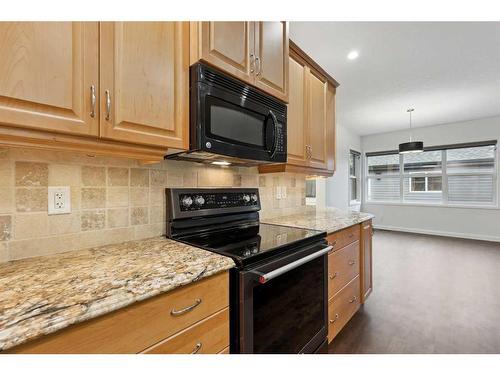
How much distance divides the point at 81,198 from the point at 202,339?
0.82m

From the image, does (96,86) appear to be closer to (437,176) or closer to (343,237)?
(343,237)

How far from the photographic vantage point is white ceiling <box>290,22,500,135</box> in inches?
87.8

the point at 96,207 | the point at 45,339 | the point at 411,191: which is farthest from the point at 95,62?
the point at 411,191

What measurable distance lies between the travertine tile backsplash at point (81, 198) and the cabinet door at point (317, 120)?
107 centimetres

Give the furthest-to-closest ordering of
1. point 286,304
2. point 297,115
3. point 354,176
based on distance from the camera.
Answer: point 354,176, point 297,115, point 286,304

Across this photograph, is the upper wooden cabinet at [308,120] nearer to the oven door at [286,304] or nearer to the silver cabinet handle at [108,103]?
the oven door at [286,304]

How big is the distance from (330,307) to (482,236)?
5.57 metres

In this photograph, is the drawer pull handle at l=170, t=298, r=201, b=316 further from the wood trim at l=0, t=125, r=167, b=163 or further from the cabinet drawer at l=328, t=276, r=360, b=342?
the cabinet drawer at l=328, t=276, r=360, b=342

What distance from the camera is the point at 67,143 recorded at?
32.4 inches

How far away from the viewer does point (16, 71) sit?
0.71 m

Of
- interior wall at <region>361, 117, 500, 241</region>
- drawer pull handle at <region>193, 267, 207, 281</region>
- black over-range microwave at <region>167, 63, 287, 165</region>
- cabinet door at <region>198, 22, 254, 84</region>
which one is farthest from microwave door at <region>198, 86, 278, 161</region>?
interior wall at <region>361, 117, 500, 241</region>

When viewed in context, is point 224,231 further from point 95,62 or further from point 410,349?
point 410,349

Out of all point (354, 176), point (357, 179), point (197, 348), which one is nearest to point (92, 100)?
point (197, 348)
